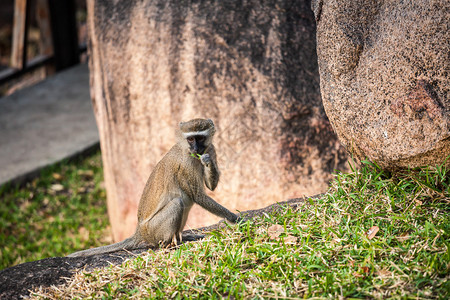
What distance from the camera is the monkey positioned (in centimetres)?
418

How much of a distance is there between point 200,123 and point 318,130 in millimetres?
1731

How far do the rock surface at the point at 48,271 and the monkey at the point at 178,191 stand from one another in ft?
0.42

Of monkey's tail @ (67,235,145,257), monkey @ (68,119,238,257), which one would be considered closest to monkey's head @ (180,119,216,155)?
monkey @ (68,119,238,257)

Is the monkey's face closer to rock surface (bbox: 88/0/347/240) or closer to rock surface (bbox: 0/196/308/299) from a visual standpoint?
rock surface (bbox: 0/196/308/299)

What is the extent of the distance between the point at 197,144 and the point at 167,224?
2.31 ft

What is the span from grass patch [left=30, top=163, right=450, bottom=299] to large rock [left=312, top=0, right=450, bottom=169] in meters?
0.24

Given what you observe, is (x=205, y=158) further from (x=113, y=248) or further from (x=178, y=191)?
(x=113, y=248)

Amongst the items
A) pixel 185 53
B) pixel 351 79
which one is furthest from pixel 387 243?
pixel 185 53

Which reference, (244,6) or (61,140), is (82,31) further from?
(244,6)

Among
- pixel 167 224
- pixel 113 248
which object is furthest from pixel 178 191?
pixel 113 248

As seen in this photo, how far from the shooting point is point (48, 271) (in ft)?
12.7

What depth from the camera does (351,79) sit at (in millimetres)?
3838

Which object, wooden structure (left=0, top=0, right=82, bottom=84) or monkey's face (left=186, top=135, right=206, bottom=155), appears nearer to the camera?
monkey's face (left=186, top=135, right=206, bottom=155)

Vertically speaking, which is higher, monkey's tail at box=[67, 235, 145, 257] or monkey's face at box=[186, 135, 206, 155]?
monkey's face at box=[186, 135, 206, 155]
